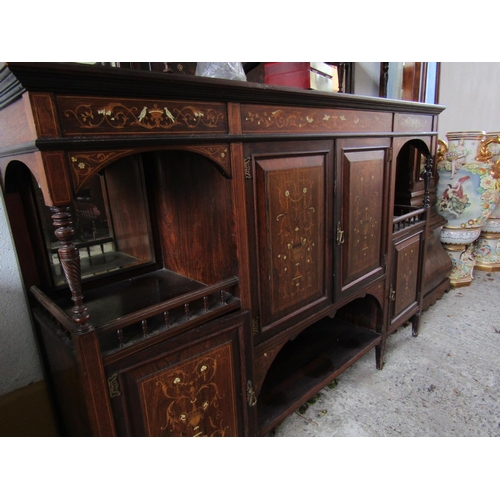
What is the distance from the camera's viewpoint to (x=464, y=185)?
9.28 feet

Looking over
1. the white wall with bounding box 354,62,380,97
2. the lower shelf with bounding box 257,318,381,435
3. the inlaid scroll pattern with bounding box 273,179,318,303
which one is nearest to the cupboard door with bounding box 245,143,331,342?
the inlaid scroll pattern with bounding box 273,179,318,303

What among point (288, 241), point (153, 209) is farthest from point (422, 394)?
point (153, 209)

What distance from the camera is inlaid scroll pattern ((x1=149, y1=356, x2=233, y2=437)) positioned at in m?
1.00

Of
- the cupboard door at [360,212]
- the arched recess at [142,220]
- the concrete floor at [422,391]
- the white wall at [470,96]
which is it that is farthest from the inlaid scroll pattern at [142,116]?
the white wall at [470,96]

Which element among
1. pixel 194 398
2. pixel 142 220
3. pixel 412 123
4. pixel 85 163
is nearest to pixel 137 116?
pixel 85 163

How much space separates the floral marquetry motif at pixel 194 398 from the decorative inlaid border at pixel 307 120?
69cm

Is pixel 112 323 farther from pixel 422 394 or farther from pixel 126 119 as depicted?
pixel 422 394

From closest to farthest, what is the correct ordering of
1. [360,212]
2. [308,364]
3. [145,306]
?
[145,306], [360,212], [308,364]

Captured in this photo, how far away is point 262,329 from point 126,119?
787 millimetres

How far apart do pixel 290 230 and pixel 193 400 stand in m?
0.63

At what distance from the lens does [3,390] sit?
1312mm

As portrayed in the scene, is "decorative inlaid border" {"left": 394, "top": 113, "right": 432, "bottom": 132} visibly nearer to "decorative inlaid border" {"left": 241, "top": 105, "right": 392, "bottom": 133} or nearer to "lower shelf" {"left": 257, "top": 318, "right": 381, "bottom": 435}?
"decorative inlaid border" {"left": 241, "top": 105, "right": 392, "bottom": 133}

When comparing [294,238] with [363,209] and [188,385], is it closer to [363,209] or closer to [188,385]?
[363,209]

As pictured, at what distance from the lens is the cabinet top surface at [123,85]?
0.67m
